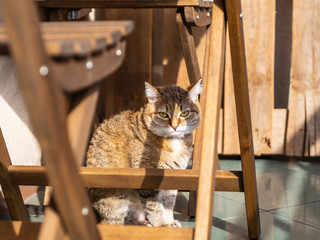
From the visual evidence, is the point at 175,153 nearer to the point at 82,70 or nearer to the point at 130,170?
the point at 130,170

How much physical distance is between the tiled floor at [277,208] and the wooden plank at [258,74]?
0.23 m

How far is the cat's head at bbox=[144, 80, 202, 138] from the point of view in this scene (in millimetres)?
1973

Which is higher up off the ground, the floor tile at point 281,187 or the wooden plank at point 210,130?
the wooden plank at point 210,130

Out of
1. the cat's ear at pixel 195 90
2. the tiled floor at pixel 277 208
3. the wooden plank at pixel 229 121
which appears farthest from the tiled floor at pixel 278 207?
the cat's ear at pixel 195 90

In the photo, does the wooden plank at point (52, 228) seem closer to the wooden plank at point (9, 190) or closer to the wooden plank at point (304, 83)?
the wooden plank at point (9, 190)

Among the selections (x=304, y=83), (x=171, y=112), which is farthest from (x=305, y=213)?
(x=304, y=83)

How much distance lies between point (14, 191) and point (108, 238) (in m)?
0.68

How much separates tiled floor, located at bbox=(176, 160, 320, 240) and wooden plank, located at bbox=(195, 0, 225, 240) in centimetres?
81

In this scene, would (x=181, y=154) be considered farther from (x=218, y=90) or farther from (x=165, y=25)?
(x=165, y=25)

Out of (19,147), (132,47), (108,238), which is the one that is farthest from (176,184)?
(132,47)

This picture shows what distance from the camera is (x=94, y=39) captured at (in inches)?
26.9

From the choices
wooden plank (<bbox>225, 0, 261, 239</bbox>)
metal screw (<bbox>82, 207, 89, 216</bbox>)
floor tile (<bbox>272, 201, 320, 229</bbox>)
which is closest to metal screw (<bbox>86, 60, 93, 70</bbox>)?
metal screw (<bbox>82, 207, 89, 216</bbox>)

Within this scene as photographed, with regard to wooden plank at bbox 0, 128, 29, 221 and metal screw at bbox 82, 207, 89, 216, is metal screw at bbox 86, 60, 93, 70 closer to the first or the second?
metal screw at bbox 82, 207, 89, 216

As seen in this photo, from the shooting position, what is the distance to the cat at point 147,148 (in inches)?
73.7
